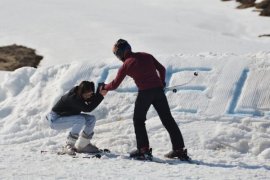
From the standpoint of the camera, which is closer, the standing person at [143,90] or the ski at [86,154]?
the standing person at [143,90]

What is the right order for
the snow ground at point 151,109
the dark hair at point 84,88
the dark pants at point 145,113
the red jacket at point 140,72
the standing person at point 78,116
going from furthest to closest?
the standing person at point 78,116
the dark hair at point 84,88
the dark pants at point 145,113
the red jacket at point 140,72
the snow ground at point 151,109

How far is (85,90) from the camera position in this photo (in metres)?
7.69

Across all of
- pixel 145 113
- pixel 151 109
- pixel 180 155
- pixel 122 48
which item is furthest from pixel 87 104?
pixel 151 109

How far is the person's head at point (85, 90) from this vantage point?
25.2 feet

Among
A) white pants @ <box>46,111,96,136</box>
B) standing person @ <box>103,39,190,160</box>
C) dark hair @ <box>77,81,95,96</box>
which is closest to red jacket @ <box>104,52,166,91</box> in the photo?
standing person @ <box>103,39,190,160</box>

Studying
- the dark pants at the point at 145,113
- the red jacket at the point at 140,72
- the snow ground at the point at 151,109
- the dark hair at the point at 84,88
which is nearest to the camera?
the snow ground at the point at 151,109

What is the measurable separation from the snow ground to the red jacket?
963 mm

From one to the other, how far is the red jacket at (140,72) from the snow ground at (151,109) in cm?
96

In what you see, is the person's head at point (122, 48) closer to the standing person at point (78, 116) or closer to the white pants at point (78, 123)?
the standing person at point (78, 116)

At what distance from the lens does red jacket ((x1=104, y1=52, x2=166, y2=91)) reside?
293 inches

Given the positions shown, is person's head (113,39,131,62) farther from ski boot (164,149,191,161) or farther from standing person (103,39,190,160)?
ski boot (164,149,191,161)

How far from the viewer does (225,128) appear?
8555 millimetres

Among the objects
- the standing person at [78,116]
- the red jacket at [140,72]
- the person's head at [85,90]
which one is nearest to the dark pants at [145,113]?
the red jacket at [140,72]

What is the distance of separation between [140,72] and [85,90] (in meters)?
0.75
